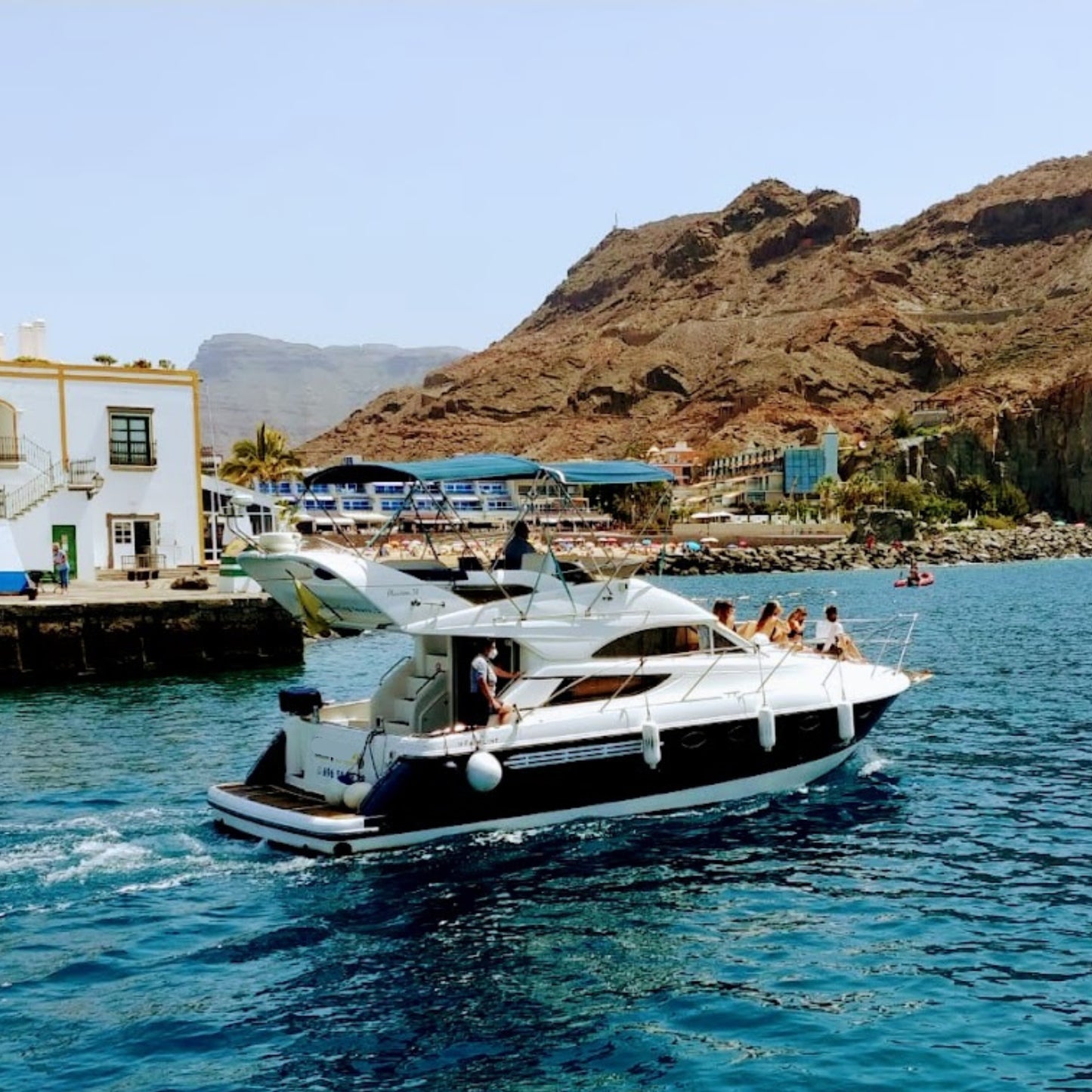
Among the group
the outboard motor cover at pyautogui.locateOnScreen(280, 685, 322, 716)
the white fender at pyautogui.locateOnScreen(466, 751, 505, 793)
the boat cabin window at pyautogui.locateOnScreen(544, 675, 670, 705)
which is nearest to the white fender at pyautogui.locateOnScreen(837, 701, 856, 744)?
the boat cabin window at pyautogui.locateOnScreen(544, 675, 670, 705)

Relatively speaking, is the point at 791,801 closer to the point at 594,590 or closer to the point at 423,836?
the point at 594,590

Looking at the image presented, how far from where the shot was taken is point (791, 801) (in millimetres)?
19141

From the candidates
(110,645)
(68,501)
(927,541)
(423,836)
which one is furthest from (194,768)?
(927,541)

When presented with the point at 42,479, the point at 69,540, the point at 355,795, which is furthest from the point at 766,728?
the point at 42,479

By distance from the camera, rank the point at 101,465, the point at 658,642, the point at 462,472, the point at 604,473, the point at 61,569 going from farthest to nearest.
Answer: the point at 101,465 → the point at 61,569 → the point at 604,473 → the point at 658,642 → the point at 462,472

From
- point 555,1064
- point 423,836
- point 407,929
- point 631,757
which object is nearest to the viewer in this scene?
point 555,1064

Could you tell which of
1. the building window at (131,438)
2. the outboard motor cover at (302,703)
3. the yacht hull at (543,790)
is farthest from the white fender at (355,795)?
the building window at (131,438)

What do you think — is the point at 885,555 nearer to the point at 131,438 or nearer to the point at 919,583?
the point at 919,583

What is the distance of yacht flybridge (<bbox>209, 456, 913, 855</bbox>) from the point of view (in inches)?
640

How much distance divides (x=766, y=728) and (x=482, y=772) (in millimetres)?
4466

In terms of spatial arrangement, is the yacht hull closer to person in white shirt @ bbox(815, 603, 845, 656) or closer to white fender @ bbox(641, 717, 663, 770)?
white fender @ bbox(641, 717, 663, 770)

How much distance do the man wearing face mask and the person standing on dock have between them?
1158 inches

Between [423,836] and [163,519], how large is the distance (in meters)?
40.4

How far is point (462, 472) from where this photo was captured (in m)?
17.8
